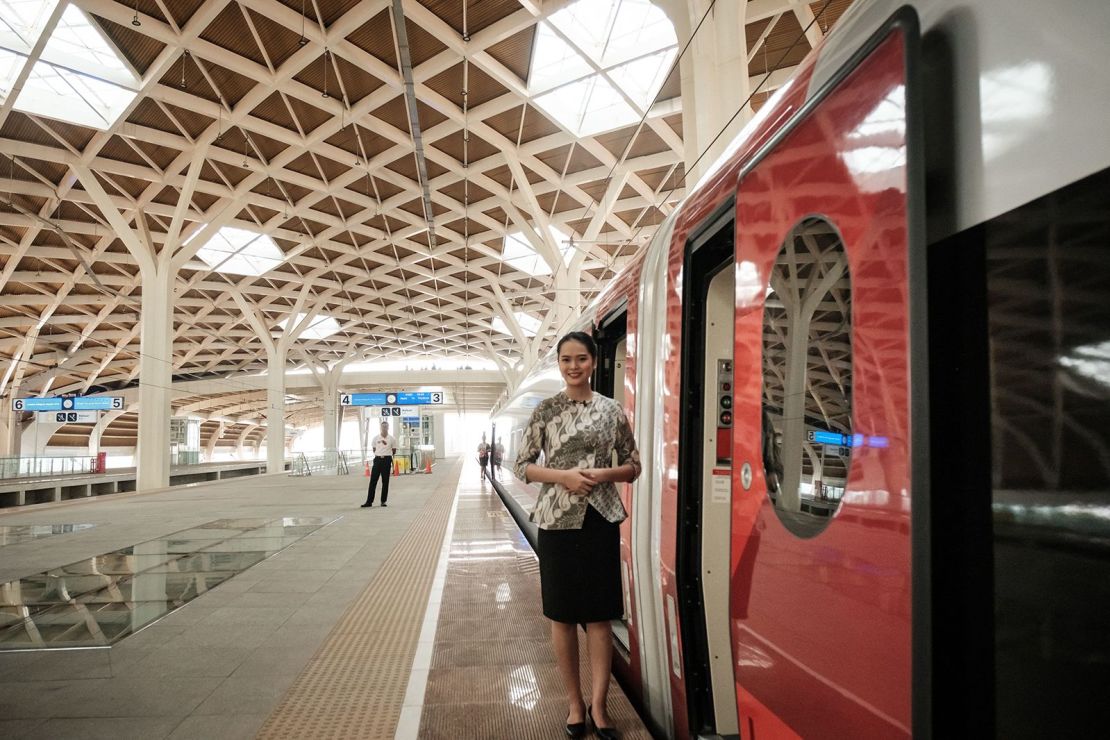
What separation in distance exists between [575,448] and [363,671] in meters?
1.89

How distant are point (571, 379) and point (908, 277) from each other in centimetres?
155

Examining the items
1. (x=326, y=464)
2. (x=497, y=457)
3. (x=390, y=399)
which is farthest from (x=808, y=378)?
(x=390, y=399)

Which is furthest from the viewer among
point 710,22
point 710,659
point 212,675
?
point 710,22

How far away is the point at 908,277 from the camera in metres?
1.15

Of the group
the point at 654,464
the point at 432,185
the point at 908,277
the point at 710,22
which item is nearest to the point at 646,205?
the point at 432,185

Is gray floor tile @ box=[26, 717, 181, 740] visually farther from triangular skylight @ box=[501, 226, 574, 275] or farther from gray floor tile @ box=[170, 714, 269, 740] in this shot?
triangular skylight @ box=[501, 226, 574, 275]

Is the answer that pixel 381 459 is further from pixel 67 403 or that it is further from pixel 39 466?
pixel 67 403

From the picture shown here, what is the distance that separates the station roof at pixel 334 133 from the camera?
42.5 feet

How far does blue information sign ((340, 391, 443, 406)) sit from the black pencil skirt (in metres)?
34.3

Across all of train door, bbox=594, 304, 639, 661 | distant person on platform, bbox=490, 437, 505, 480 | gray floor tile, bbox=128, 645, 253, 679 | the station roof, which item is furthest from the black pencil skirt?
distant person on platform, bbox=490, 437, 505, 480

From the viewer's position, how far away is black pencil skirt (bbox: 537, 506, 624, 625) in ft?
8.03

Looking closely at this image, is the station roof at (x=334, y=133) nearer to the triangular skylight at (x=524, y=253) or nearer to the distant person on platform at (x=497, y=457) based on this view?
the triangular skylight at (x=524, y=253)

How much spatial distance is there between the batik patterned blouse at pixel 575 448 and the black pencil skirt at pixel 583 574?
49 mm

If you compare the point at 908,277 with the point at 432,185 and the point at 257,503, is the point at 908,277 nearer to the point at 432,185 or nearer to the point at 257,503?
the point at 257,503
